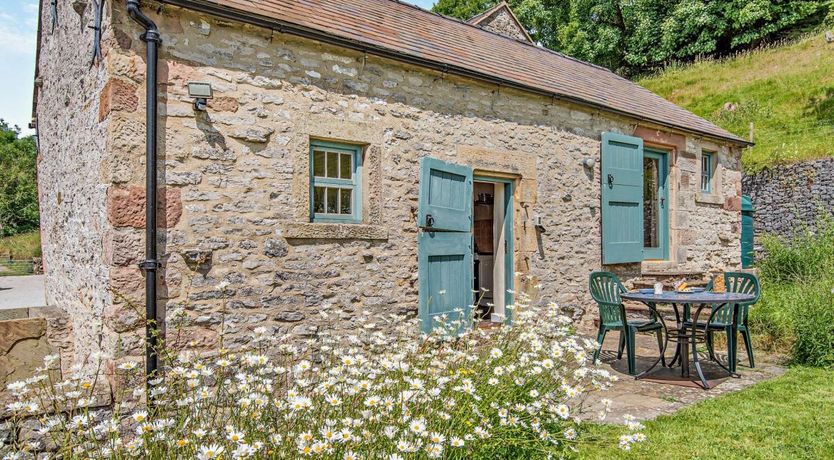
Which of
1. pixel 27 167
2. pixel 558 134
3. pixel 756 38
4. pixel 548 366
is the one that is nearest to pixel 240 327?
pixel 548 366

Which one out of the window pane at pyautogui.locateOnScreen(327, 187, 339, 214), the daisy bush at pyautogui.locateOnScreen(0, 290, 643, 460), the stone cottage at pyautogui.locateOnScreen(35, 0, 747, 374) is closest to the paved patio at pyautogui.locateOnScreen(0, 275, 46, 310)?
the stone cottage at pyautogui.locateOnScreen(35, 0, 747, 374)

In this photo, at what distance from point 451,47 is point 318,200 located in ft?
11.0

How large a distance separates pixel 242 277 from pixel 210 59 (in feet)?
6.60

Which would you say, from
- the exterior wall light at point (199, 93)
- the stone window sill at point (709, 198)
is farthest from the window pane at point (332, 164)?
the stone window sill at point (709, 198)

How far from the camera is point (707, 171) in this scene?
10.7 m

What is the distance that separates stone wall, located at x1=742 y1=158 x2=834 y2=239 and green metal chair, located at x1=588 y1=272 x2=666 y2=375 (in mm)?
8455

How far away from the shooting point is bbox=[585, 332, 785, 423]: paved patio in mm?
4586

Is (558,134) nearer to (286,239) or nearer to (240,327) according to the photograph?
(286,239)

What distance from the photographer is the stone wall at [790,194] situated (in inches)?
485

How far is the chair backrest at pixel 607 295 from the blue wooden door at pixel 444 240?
1521 mm

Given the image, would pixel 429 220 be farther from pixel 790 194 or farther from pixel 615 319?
pixel 790 194

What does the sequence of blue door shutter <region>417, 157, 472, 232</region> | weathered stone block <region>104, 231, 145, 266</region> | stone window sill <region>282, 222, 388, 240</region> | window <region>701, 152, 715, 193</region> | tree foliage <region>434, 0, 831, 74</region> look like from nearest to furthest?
1. weathered stone block <region>104, 231, 145, 266</region>
2. stone window sill <region>282, 222, 388, 240</region>
3. blue door shutter <region>417, 157, 472, 232</region>
4. window <region>701, 152, 715, 193</region>
5. tree foliage <region>434, 0, 831, 74</region>

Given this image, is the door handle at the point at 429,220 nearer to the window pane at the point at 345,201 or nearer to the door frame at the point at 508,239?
the window pane at the point at 345,201

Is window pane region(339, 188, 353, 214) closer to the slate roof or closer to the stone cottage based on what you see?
the stone cottage
